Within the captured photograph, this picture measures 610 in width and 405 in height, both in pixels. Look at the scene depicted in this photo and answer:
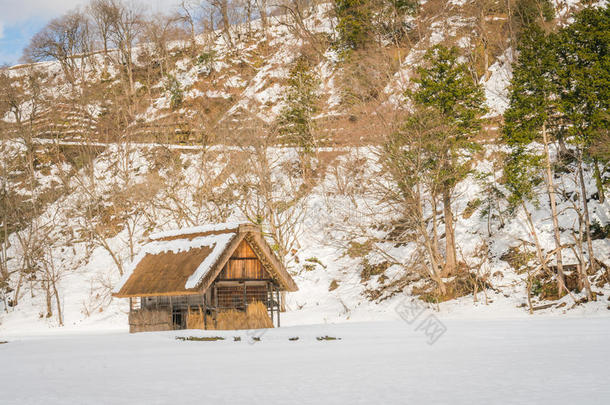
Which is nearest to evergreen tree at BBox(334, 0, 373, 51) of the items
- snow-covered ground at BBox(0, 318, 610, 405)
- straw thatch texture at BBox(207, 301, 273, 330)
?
straw thatch texture at BBox(207, 301, 273, 330)

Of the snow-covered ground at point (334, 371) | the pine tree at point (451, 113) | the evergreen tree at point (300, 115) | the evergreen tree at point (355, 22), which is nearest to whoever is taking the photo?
the snow-covered ground at point (334, 371)

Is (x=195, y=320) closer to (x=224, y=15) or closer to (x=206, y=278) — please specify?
(x=206, y=278)

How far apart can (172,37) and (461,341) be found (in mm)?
70337

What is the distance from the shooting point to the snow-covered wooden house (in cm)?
2197

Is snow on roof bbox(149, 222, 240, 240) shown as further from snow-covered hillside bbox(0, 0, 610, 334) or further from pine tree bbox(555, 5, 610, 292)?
pine tree bbox(555, 5, 610, 292)

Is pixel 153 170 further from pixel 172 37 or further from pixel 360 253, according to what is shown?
pixel 172 37

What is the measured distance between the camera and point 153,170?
47781 mm

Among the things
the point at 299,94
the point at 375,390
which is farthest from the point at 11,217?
the point at 375,390

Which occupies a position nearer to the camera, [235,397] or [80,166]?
[235,397]

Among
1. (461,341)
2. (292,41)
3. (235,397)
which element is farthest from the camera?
(292,41)

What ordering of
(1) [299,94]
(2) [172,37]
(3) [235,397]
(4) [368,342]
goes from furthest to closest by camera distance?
1. (2) [172,37]
2. (1) [299,94]
3. (4) [368,342]
4. (3) [235,397]

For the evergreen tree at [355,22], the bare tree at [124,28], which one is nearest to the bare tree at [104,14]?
the bare tree at [124,28]

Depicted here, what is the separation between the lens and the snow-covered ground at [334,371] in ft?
21.8

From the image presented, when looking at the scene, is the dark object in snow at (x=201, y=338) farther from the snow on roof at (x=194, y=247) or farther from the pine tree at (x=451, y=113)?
the pine tree at (x=451, y=113)
